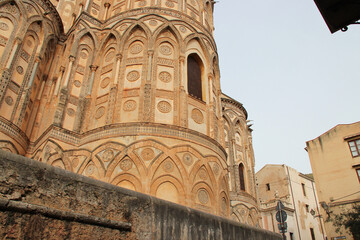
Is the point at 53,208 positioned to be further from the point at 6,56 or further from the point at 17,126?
the point at 6,56

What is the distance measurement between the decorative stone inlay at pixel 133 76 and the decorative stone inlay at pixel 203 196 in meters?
5.40

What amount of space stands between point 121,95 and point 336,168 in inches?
693

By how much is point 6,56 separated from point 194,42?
8268 millimetres

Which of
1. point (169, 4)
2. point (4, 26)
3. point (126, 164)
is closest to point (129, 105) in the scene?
point (126, 164)

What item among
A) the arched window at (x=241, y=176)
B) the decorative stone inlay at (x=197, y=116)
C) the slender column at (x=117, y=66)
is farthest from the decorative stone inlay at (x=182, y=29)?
the arched window at (x=241, y=176)

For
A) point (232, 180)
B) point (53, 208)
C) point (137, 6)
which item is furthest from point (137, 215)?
point (232, 180)

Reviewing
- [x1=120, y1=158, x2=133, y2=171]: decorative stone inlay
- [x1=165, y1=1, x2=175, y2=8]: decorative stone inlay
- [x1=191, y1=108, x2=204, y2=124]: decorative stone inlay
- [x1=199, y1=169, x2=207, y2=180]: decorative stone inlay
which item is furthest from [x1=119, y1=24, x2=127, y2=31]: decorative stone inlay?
[x1=199, y1=169, x2=207, y2=180]: decorative stone inlay

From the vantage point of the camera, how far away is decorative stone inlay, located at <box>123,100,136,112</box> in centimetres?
1245

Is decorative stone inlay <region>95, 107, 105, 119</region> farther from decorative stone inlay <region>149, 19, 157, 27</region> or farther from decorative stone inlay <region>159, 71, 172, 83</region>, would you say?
decorative stone inlay <region>149, 19, 157, 27</region>

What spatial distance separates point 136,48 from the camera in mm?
14016

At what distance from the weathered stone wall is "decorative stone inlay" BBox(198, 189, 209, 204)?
5.97 m

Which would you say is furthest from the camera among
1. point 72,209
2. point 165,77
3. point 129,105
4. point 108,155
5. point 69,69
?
point 69,69

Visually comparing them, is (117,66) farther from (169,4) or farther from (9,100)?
(9,100)

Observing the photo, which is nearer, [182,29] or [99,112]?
[99,112]
